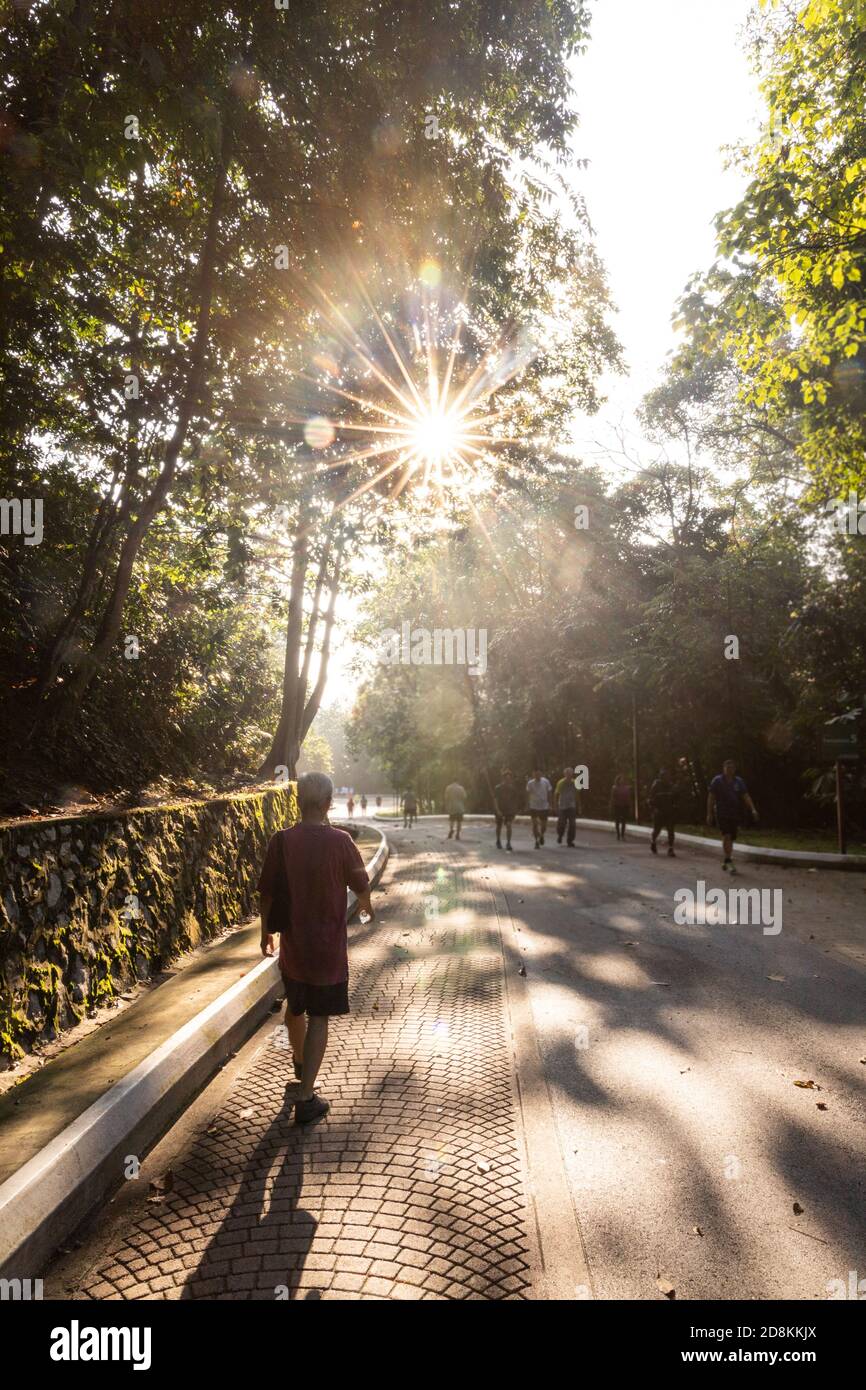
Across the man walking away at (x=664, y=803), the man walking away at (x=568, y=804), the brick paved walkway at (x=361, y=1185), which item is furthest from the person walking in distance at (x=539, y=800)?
the brick paved walkway at (x=361, y=1185)

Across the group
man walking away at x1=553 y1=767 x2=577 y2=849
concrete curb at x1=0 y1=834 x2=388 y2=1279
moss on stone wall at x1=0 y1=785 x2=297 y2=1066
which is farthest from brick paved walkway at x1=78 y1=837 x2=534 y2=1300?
man walking away at x1=553 y1=767 x2=577 y2=849

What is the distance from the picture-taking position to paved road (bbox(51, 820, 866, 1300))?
3102 millimetres

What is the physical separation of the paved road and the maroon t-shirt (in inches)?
31.4

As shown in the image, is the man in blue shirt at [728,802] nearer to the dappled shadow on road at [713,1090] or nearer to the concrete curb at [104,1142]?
the dappled shadow on road at [713,1090]

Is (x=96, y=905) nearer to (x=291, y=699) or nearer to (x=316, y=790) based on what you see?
(x=316, y=790)

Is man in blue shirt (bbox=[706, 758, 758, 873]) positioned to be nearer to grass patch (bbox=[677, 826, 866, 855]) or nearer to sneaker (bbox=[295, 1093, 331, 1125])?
grass patch (bbox=[677, 826, 866, 855])

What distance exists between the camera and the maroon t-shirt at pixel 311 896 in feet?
15.7

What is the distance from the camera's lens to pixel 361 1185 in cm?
374

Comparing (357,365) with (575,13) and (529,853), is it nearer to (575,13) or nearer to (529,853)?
(575,13)

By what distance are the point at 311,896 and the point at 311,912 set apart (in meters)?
0.09

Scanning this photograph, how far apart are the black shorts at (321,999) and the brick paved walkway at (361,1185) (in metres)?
0.53

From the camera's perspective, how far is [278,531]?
66.6ft

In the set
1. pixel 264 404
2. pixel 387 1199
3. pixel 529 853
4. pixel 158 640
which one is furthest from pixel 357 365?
pixel 529 853
